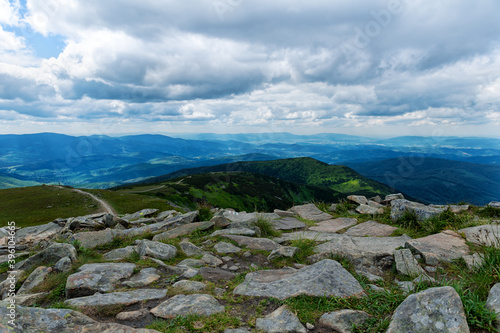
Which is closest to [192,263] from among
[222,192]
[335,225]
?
[335,225]

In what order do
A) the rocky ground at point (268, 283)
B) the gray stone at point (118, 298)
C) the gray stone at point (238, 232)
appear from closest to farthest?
the rocky ground at point (268, 283), the gray stone at point (118, 298), the gray stone at point (238, 232)

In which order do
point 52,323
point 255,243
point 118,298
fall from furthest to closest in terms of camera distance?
1. point 255,243
2. point 118,298
3. point 52,323

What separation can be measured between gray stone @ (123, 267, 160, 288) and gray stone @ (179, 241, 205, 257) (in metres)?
1.63

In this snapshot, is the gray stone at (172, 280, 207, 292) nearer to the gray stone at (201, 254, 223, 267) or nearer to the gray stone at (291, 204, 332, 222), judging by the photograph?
the gray stone at (201, 254, 223, 267)

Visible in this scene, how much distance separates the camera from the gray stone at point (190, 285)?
5941 millimetres

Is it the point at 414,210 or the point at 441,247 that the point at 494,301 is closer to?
the point at 441,247

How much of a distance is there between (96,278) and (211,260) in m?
3.17

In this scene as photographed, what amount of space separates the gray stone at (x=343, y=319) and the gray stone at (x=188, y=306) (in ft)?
6.50

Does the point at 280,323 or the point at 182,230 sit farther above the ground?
the point at 280,323

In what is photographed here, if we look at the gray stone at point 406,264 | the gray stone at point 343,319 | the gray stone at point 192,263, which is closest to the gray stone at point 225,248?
the gray stone at point 192,263

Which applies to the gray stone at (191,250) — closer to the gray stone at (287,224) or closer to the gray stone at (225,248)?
the gray stone at (225,248)

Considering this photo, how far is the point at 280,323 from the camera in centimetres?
441

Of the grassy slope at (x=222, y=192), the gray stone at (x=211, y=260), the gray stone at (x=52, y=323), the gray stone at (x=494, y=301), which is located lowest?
the grassy slope at (x=222, y=192)

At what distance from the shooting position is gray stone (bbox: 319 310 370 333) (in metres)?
4.22
